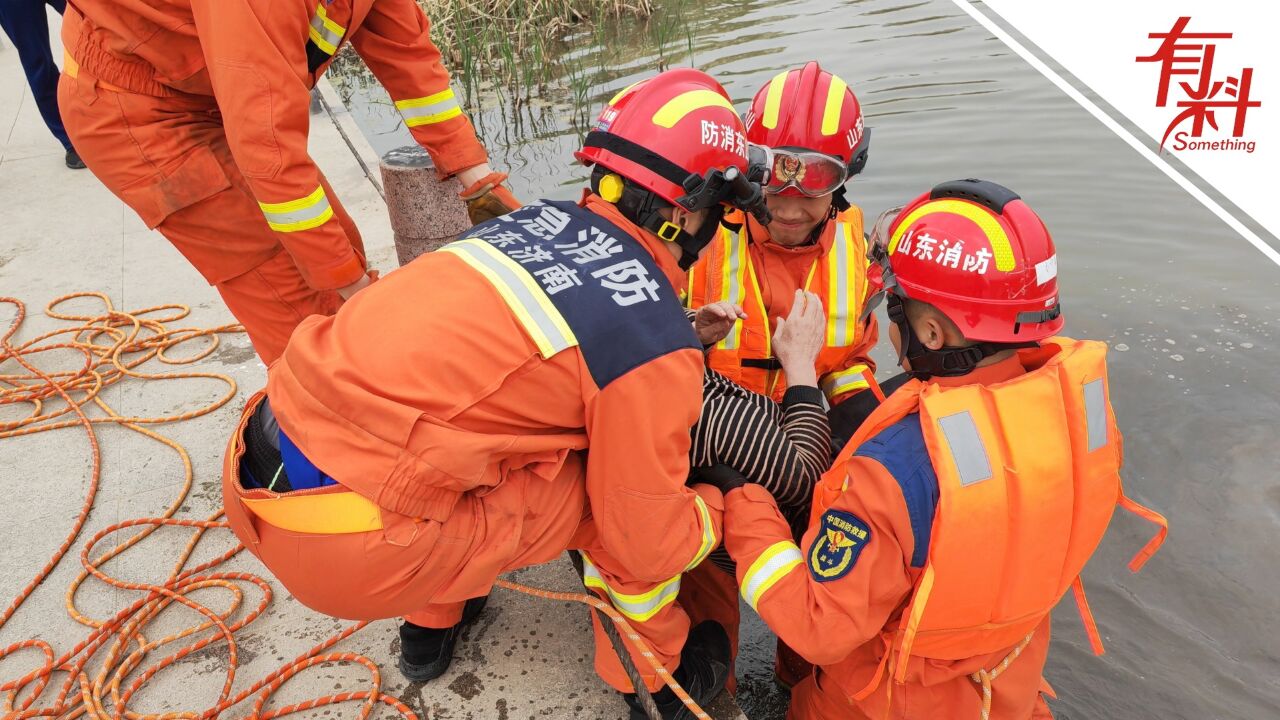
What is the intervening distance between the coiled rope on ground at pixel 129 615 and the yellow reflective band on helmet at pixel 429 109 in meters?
1.71

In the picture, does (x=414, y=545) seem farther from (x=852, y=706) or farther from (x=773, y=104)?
(x=773, y=104)

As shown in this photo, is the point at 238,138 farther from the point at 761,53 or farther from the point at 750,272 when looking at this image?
the point at 761,53

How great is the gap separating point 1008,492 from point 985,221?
622mm

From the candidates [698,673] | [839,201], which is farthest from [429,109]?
[698,673]

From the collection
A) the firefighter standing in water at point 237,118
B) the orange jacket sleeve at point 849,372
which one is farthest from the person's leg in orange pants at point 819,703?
the firefighter standing in water at point 237,118

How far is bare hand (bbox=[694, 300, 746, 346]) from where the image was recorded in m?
2.58

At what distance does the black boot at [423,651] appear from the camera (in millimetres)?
2654

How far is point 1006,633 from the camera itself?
2.12 m

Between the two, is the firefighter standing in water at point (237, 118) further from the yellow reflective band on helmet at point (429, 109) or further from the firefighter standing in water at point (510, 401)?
the firefighter standing in water at point (510, 401)

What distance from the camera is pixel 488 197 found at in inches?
134

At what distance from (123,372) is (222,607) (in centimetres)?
192

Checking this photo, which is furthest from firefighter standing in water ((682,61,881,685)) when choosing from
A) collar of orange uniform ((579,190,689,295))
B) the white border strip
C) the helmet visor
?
the white border strip

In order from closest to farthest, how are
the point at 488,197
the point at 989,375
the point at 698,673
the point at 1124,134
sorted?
the point at 989,375 < the point at 698,673 < the point at 488,197 < the point at 1124,134

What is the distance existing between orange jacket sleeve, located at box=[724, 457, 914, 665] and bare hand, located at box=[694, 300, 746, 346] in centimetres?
Result: 69
